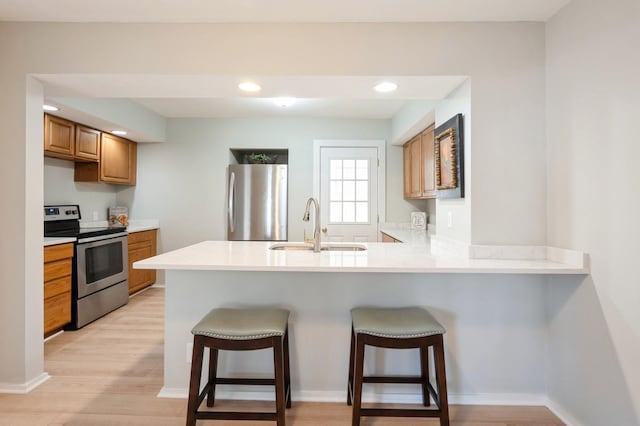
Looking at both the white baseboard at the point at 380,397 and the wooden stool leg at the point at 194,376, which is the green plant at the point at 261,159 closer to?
the white baseboard at the point at 380,397

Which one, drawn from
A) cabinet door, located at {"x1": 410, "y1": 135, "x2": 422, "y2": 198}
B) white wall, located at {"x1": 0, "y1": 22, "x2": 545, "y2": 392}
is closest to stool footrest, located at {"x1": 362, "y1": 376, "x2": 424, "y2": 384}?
white wall, located at {"x1": 0, "y1": 22, "x2": 545, "y2": 392}

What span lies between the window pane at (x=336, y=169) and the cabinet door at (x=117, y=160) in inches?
104

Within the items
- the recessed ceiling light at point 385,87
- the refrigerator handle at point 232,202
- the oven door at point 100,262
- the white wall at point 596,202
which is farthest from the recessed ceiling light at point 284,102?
the white wall at point 596,202

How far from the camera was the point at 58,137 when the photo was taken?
10.8ft

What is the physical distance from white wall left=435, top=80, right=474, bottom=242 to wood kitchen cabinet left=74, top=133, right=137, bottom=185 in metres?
3.70

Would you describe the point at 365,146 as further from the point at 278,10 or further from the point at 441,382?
the point at 441,382

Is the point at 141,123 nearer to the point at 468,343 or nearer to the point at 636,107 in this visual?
the point at 468,343

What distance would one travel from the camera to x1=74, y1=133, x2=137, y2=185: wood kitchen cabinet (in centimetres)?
391

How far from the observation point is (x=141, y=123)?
13.1 feet

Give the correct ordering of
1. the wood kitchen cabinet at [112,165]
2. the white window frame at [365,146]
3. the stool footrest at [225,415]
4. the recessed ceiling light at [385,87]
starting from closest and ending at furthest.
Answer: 1. the stool footrest at [225,415]
2. the recessed ceiling light at [385,87]
3. the wood kitchen cabinet at [112,165]
4. the white window frame at [365,146]

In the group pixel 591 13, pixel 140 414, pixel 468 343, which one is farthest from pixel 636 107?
pixel 140 414

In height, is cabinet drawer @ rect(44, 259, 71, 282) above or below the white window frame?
below

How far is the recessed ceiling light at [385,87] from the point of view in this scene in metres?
2.09

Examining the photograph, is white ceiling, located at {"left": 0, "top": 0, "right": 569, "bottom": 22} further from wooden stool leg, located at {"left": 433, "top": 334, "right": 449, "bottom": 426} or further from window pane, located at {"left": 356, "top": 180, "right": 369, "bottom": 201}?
window pane, located at {"left": 356, "top": 180, "right": 369, "bottom": 201}
